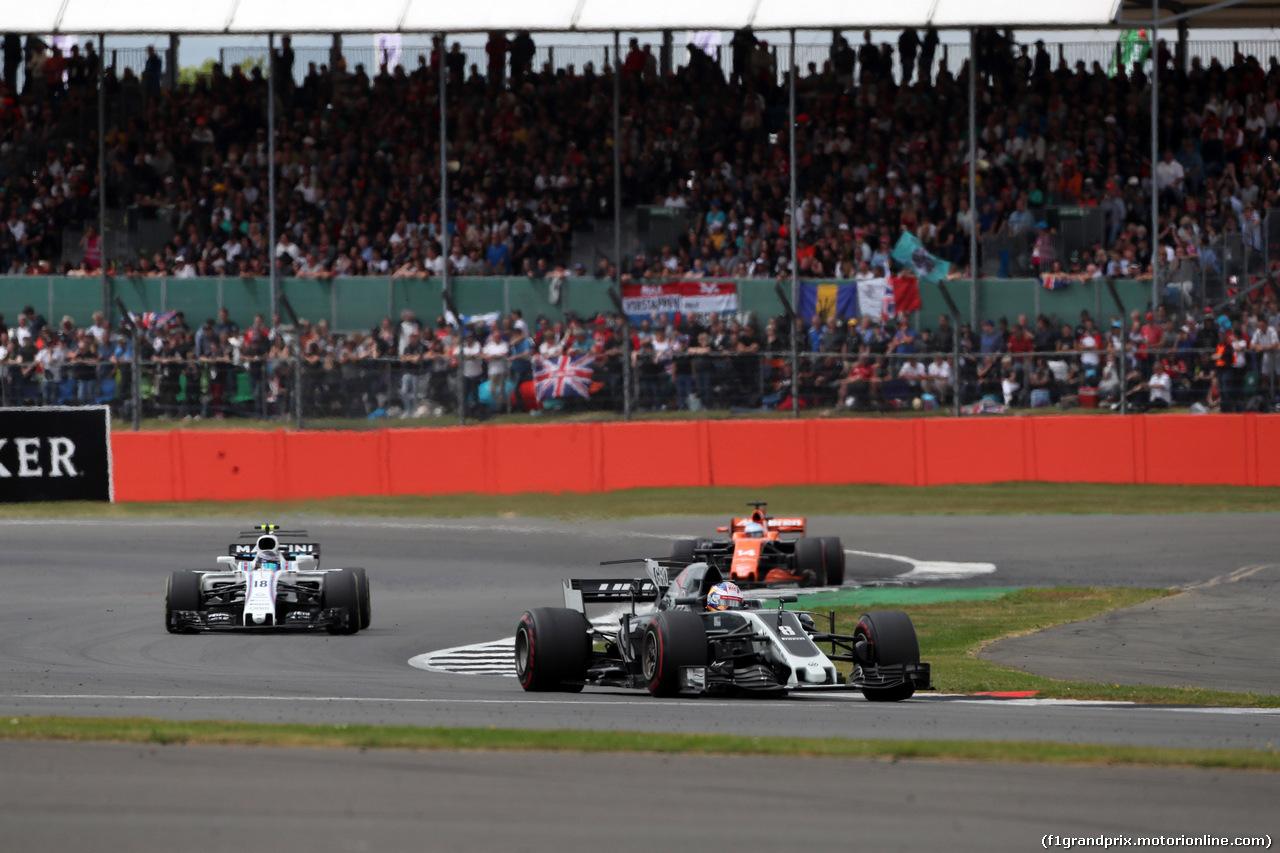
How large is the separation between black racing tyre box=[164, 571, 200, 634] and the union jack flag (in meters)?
11.9

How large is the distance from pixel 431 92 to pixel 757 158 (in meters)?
6.26

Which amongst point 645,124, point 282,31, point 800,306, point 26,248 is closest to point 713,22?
point 645,124

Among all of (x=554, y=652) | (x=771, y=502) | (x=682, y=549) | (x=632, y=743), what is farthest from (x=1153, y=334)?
(x=632, y=743)

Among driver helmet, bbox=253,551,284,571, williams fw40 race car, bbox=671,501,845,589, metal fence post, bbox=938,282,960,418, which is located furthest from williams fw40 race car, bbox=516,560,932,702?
metal fence post, bbox=938,282,960,418

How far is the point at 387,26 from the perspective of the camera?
94.8 ft

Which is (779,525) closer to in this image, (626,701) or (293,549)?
(293,549)

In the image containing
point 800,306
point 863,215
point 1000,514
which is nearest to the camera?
point 1000,514

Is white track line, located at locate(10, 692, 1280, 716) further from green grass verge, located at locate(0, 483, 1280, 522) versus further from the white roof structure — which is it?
the white roof structure

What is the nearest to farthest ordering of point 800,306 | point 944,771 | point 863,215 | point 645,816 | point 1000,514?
1. point 645,816
2. point 944,771
3. point 1000,514
4. point 800,306
5. point 863,215

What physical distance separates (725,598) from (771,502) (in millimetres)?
14336

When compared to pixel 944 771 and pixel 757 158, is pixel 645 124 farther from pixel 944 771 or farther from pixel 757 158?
pixel 944 771

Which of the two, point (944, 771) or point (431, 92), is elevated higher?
point (431, 92)

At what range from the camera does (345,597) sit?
48.4ft

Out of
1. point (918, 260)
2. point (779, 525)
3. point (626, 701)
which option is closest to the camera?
point (626, 701)
